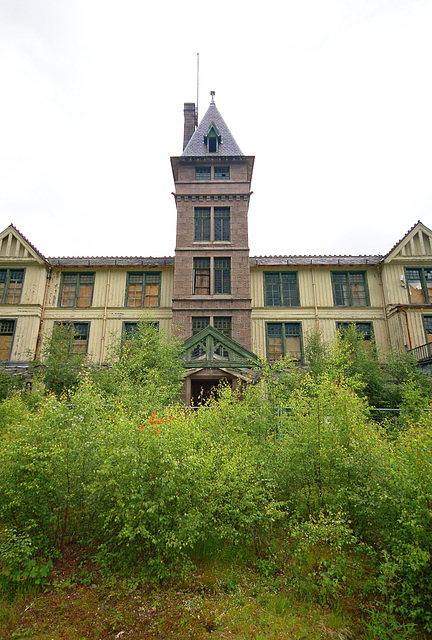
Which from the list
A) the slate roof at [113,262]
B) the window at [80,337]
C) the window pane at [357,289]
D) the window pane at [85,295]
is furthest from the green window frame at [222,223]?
the window at [80,337]

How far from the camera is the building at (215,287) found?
2281cm

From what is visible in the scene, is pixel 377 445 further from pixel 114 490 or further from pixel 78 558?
pixel 78 558

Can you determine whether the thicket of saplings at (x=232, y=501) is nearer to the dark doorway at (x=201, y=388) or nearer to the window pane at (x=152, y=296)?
the dark doorway at (x=201, y=388)

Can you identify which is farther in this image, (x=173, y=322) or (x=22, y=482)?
(x=173, y=322)

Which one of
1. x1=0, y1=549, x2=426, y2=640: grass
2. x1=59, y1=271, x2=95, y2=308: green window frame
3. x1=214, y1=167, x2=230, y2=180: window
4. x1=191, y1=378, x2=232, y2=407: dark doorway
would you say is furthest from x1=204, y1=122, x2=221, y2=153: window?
x1=0, y1=549, x2=426, y2=640: grass

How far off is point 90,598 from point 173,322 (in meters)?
17.4

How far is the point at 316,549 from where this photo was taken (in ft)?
20.4

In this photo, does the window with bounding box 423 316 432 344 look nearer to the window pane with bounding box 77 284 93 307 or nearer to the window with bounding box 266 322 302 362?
the window with bounding box 266 322 302 362

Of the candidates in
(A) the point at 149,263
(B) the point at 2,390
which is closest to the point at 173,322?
(A) the point at 149,263

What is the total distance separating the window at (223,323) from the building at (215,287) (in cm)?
6

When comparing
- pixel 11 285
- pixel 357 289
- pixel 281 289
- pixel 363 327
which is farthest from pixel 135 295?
pixel 363 327

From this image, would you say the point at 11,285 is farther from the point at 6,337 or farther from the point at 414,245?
the point at 414,245

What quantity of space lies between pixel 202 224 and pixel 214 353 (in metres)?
10.5

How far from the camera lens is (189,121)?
3022 cm
